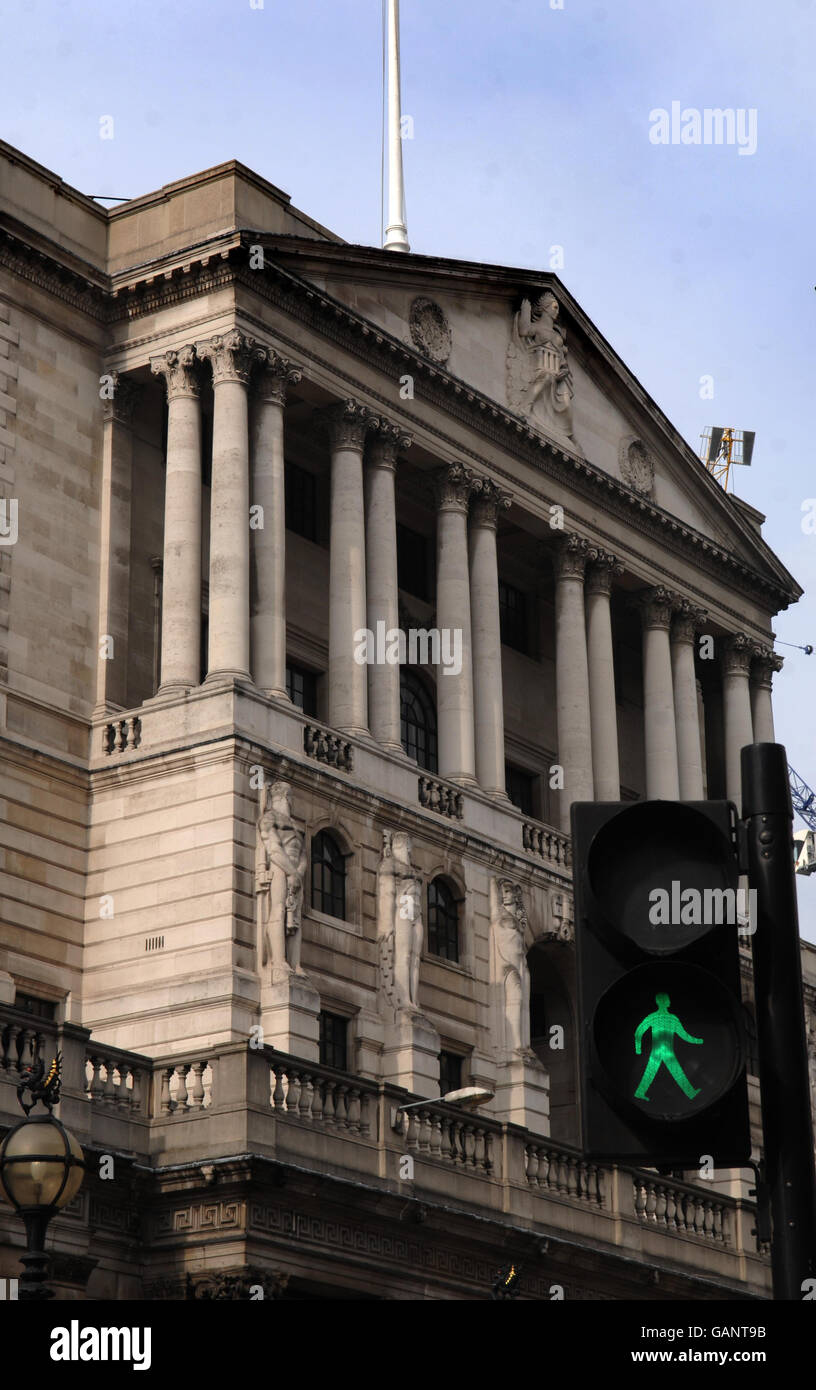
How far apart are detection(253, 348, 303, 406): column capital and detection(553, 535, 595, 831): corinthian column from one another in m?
9.80

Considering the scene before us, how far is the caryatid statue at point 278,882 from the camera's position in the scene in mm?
38812

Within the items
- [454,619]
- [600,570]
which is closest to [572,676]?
[600,570]

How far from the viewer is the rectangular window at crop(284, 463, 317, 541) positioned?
1874 inches

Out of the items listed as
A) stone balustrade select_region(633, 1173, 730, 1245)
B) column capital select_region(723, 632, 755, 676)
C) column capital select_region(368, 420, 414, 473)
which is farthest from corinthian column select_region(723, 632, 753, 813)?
column capital select_region(368, 420, 414, 473)

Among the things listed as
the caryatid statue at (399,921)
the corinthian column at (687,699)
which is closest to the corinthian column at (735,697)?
the corinthian column at (687,699)

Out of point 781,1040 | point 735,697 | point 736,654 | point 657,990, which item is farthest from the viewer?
point 736,654

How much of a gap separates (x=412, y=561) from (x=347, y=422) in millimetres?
6519

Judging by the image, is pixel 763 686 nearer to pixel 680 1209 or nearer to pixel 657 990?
pixel 680 1209

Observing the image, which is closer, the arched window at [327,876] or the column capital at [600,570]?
the arched window at [327,876]

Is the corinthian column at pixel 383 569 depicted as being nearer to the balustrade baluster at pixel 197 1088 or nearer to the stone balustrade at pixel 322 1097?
the stone balustrade at pixel 322 1097

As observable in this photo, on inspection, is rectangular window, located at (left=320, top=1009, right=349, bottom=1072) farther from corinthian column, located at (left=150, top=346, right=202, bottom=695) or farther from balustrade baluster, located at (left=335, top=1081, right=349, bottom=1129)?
corinthian column, located at (left=150, top=346, right=202, bottom=695)

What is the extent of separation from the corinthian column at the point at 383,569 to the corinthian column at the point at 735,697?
13241 mm

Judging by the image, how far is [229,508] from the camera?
4175cm

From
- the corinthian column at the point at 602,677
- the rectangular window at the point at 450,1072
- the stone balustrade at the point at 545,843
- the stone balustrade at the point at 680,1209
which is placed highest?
the corinthian column at the point at 602,677
